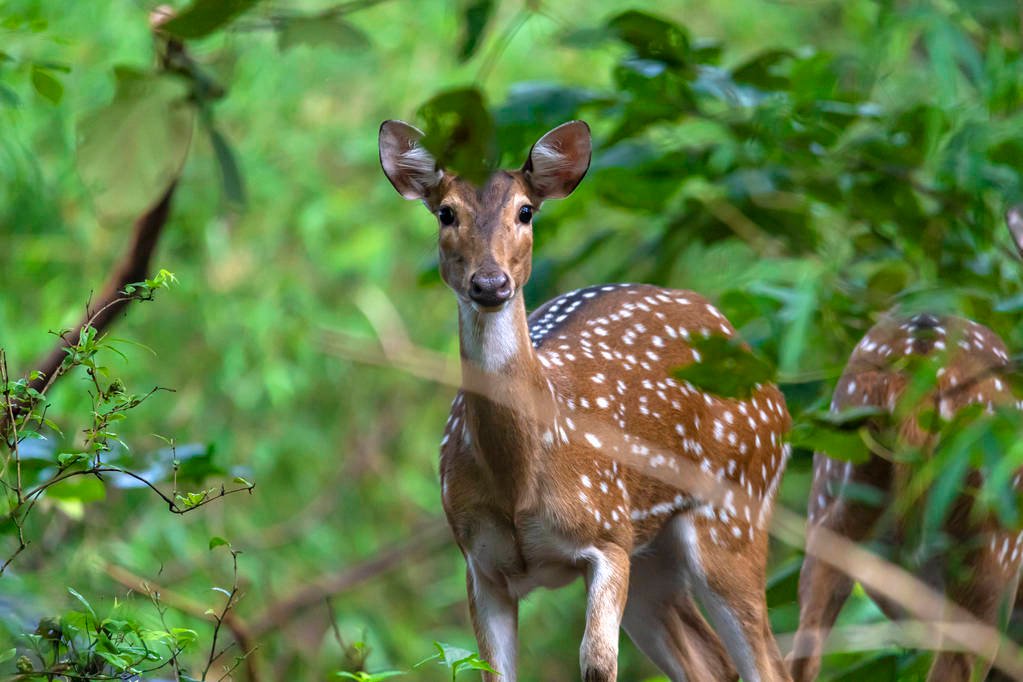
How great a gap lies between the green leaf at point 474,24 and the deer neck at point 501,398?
184cm

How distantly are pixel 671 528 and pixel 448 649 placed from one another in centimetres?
124

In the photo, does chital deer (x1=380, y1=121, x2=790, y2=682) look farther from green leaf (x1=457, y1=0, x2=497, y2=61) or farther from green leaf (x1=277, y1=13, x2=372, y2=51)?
green leaf (x1=457, y1=0, x2=497, y2=61)

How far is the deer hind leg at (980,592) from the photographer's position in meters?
3.71

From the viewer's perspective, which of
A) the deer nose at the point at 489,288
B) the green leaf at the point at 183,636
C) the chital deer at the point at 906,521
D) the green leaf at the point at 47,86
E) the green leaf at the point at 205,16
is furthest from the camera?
the chital deer at the point at 906,521

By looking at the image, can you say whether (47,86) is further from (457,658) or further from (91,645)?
(457,658)

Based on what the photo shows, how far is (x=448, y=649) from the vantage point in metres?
2.66

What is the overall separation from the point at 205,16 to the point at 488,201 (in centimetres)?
185

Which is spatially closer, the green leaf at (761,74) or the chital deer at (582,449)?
the chital deer at (582,449)

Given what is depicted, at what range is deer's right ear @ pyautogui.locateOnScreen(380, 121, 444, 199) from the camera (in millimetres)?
3367

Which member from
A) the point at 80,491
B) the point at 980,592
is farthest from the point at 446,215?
the point at 980,592

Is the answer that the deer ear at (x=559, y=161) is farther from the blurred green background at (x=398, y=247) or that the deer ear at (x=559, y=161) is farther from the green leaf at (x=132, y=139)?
the green leaf at (x=132, y=139)

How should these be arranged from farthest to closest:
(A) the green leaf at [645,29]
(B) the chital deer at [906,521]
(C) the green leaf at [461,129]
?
1. (B) the chital deer at [906,521]
2. (A) the green leaf at [645,29]
3. (C) the green leaf at [461,129]

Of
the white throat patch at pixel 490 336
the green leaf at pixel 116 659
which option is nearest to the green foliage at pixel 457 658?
the green leaf at pixel 116 659

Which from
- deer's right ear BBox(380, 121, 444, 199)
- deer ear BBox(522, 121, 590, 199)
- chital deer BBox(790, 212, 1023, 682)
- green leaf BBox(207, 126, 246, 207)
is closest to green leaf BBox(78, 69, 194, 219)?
green leaf BBox(207, 126, 246, 207)
